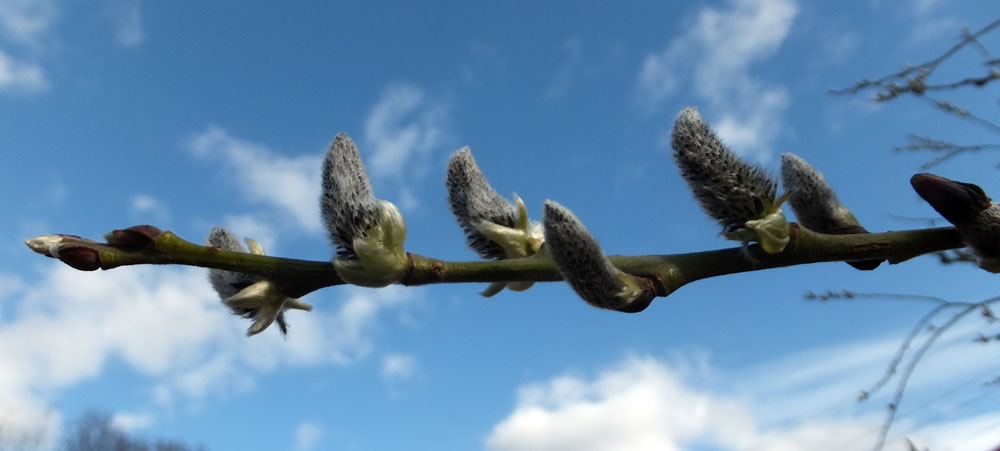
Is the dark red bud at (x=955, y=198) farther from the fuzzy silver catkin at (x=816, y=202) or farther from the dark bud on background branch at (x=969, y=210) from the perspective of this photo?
the fuzzy silver catkin at (x=816, y=202)

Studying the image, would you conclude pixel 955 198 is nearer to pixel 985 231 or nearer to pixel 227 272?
pixel 985 231

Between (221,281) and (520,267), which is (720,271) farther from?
(221,281)

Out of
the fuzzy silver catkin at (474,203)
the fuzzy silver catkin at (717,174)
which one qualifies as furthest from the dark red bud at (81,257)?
the fuzzy silver catkin at (717,174)

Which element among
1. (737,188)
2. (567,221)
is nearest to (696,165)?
(737,188)

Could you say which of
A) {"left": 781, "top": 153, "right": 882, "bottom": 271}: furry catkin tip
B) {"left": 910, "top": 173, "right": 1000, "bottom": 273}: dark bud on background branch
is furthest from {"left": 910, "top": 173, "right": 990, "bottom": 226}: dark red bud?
{"left": 781, "top": 153, "right": 882, "bottom": 271}: furry catkin tip

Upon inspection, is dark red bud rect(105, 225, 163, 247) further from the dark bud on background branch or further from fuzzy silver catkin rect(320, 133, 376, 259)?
the dark bud on background branch
